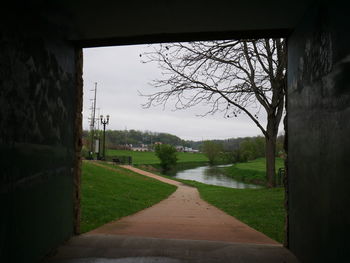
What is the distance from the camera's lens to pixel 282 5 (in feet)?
9.64

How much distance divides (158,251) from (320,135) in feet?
7.53

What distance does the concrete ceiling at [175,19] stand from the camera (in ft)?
9.66

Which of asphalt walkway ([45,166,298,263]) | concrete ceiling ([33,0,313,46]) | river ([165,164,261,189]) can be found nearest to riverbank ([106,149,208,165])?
river ([165,164,261,189])

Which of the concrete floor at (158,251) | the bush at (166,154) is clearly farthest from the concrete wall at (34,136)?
the bush at (166,154)

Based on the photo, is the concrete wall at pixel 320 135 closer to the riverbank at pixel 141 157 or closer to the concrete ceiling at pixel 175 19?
the concrete ceiling at pixel 175 19

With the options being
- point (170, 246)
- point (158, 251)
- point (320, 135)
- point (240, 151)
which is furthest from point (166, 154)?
point (320, 135)

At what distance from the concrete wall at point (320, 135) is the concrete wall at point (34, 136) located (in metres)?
2.76

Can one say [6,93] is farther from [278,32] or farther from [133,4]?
[278,32]

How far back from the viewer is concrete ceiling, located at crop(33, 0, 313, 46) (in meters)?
2.94

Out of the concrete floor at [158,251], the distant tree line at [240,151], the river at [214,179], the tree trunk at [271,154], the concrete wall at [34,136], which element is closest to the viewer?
the concrete wall at [34,136]

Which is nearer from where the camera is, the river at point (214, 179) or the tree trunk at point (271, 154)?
the tree trunk at point (271, 154)

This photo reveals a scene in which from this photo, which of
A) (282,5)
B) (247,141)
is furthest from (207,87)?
(247,141)

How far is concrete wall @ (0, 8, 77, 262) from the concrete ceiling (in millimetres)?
401

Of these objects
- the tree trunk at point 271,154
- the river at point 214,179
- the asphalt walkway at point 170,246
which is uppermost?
the tree trunk at point 271,154
